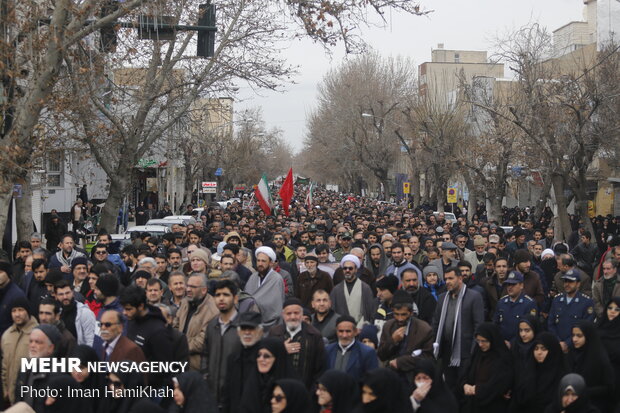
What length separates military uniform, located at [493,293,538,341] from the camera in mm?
9422

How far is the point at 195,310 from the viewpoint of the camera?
8.18 m

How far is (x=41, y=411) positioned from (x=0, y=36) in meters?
9.61

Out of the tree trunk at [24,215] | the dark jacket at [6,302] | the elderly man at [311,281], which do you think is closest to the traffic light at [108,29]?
the elderly man at [311,281]

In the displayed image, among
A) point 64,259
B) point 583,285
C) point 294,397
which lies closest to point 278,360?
point 294,397

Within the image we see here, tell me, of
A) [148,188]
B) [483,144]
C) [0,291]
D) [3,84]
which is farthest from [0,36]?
[148,188]

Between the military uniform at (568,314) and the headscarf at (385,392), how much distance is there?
383 cm

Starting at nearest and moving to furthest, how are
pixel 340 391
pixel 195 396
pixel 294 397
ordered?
pixel 294 397 < pixel 195 396 < pixel 340 391

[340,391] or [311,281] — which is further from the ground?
[311,281]

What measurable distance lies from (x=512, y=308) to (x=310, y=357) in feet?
10.6

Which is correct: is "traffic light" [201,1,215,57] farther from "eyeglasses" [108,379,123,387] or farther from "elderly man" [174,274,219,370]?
"eyeglasses" [108,379,123,387]

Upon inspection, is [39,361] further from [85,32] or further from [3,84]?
[3,84]

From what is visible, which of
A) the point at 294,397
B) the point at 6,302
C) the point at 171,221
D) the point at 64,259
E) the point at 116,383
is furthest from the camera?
the point at 171,221

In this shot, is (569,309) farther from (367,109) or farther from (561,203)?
(367,109)

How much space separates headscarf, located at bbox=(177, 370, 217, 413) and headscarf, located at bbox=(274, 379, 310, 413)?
48 centimetres
